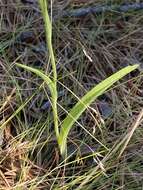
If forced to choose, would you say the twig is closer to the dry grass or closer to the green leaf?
the dry grass

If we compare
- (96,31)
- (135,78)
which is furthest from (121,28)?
(135,78)

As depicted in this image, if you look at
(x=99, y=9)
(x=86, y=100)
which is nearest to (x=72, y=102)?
(x=86, y=100)

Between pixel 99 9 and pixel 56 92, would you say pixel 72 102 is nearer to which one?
pixel 56 92

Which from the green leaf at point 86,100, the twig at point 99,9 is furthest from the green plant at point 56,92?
the twig at point 99,9

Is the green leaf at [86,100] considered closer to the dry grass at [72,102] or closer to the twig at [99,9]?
the dry grass at [72,102]

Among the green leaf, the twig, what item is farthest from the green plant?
the twig

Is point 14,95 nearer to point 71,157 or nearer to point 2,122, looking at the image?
point 2,122
